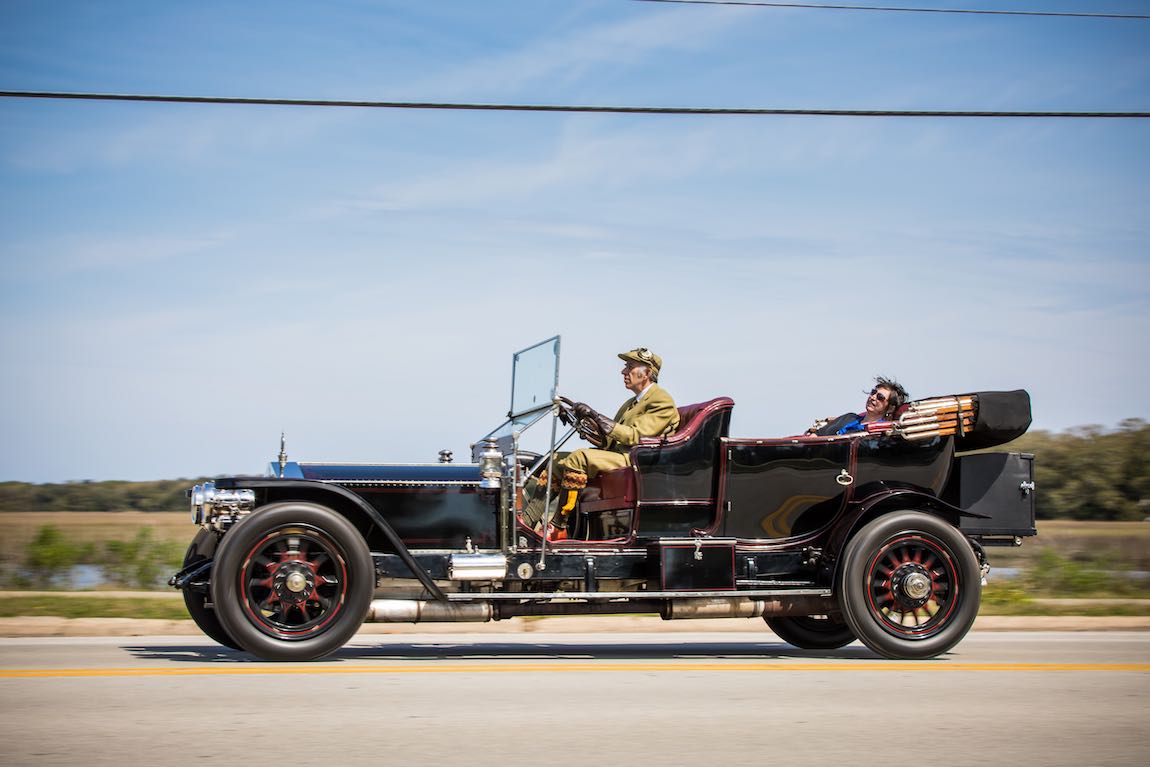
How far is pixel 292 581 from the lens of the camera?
702cm

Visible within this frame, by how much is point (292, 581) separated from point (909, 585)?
12.5 ft

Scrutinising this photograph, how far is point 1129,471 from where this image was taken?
75.5 feet

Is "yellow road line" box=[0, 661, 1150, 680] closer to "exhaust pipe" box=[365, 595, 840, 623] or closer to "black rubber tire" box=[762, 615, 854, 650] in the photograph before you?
"exhaust pipe" box=[365, 595, 840, 623]

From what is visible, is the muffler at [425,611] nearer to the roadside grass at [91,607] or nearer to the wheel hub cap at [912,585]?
the wheel hub cap at [912,585]

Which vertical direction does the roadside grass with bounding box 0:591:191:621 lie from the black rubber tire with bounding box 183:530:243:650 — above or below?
below

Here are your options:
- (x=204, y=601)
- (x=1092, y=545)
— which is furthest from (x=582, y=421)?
(x=1092, y=545)

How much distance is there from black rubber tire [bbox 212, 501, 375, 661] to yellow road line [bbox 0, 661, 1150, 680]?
0.63 feet

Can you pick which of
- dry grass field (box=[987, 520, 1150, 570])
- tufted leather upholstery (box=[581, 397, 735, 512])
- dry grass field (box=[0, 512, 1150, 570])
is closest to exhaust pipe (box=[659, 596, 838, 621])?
tufted leather upholstery (box=[581, 397, 735, 512])

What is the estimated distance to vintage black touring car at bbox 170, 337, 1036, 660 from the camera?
7.13 m

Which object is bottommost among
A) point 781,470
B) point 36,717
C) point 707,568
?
point 36,717

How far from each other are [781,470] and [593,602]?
154 centimetres

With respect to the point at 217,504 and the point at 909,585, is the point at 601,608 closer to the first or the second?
the point at 909,585

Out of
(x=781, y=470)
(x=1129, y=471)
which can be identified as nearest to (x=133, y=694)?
(x=781, y=470)

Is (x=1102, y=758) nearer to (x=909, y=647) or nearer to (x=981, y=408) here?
(x=909, y=647)
